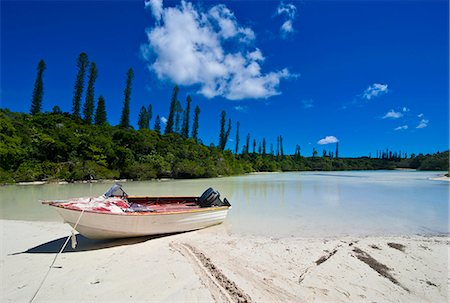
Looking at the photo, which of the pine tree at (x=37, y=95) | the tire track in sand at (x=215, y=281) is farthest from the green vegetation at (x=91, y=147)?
the tire track in sand at (x=215, y=281)

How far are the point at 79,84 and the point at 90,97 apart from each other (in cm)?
271

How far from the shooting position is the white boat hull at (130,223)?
465cm

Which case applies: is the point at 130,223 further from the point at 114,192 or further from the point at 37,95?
the point at 37,95

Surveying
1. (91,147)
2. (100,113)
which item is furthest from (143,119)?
(91,147)

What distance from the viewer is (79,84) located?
3872cm

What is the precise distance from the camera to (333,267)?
159 inches

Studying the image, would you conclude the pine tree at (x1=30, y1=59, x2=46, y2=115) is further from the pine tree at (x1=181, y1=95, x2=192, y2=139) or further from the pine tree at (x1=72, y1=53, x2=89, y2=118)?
the pine tree at (x1=181, y1=95, x2=192, y2=139)

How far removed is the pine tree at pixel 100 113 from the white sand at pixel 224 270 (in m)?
38.5

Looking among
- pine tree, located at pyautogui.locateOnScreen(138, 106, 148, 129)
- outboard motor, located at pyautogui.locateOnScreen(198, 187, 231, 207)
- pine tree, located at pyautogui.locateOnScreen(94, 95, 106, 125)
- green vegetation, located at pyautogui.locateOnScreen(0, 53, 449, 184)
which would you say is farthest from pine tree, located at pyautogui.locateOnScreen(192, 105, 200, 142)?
outboard motor, located at pyautogui.locateOnScreen(198, 187, 231, 207)

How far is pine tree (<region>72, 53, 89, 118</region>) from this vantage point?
37.9 metres

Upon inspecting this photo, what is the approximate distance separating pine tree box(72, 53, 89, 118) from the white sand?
1513 inches

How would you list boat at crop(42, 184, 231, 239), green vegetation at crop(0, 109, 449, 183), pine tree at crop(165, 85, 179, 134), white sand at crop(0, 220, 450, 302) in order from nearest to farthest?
1. white sand at crop(0, 220, 450, 302)
2. boat at crop(42, 184, 231, 239)
3. green vegetation at crop(0, 109, 449, 183)
4. pine tree at crop(165, 85, 179, 134)

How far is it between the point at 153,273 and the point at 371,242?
16.0 feet

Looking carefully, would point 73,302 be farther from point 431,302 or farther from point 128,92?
point 128,92
